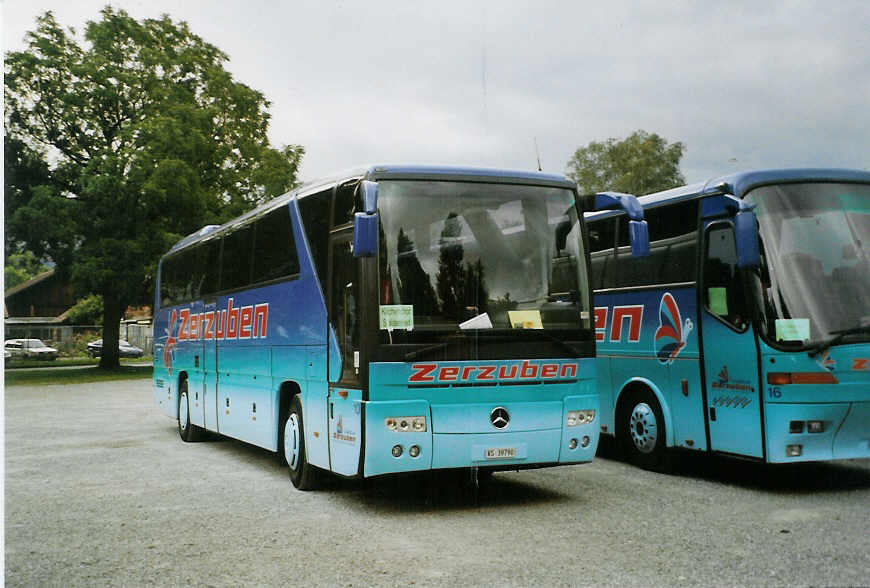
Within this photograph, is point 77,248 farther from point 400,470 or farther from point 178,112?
point 400,470

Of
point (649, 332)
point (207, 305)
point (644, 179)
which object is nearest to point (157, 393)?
point (207, 305)

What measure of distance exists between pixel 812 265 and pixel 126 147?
32.4 meters

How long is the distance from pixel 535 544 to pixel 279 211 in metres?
5.84

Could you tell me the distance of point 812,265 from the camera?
9.42 meters

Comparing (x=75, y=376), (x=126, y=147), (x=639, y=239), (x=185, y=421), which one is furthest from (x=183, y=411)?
(x=75, y=376)

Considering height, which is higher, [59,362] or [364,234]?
[364,234]

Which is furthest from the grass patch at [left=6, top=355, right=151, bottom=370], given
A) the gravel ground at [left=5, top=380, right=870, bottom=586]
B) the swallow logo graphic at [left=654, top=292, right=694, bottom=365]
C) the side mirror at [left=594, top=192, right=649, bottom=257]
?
the side mirror at [left=594, top=192, right=649, bottom=257]

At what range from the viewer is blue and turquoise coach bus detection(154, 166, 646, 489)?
28.2 feet

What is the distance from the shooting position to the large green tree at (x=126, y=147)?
37.2m

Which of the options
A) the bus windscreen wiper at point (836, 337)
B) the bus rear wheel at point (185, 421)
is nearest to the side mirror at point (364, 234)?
the bus windscreen wiper at point (836, 337)

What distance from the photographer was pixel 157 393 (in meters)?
19.2

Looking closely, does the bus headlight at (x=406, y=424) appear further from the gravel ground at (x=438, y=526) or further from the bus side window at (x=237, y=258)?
the bus side window at (x=237, y=258)

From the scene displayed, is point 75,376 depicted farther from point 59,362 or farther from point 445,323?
point 445,323

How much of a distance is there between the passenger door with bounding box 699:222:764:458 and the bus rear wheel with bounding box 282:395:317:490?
4.35m
